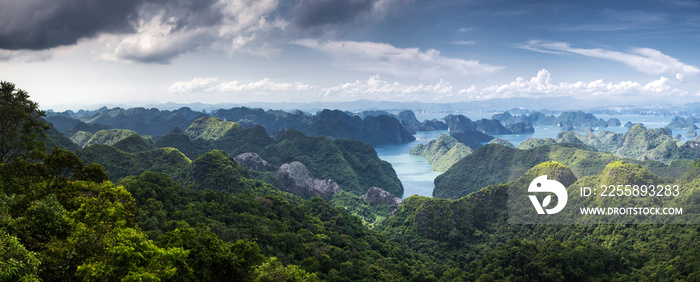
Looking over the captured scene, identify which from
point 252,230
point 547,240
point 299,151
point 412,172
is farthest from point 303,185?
point 412,172

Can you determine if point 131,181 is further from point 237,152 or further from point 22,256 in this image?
point 237,152

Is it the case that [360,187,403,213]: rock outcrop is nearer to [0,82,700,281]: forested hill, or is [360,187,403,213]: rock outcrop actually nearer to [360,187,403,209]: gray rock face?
[360,187,403,209]: gray rock face

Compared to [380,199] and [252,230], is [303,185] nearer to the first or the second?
[380,199]

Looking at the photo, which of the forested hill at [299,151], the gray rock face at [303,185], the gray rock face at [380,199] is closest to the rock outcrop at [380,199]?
the gray rock face at [380,199]

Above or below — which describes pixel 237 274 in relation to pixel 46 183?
below

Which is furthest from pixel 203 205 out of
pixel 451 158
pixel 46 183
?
pixel 451 158

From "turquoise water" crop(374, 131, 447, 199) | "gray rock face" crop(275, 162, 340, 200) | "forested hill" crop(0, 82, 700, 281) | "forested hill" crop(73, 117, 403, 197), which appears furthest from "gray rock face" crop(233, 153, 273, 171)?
"turquoise water" crop(374, 131, 447, 199)
